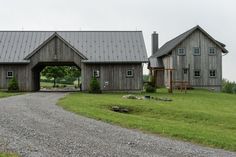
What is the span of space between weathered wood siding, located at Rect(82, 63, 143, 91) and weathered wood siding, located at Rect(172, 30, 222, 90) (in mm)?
9254

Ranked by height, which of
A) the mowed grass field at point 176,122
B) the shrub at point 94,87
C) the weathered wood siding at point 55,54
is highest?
the weathered wood siding at point 55,54

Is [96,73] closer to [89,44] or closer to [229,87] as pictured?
[89,44]

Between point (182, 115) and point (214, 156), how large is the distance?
9936mm

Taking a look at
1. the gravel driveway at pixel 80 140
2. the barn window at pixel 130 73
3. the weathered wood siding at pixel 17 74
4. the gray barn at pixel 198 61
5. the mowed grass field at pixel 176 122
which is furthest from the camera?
the gray barn at pixel 198 61

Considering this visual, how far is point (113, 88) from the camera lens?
41938 millimetres

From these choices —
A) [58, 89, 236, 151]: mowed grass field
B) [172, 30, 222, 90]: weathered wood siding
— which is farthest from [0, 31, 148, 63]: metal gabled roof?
[58, 89, 236, 151]: mowed grass field

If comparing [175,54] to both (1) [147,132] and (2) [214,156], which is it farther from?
(2) [214,156]

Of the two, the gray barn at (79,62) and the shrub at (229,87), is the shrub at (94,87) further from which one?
the shrub at (229,87)

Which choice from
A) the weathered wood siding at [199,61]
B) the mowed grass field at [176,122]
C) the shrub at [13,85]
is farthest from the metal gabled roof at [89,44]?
the mowed grass field at [176,122]

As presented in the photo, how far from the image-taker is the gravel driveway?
11.3 m

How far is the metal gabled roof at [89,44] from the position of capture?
41.9 metres

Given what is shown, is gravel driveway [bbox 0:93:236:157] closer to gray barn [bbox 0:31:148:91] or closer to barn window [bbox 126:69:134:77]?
gray barn [bbox 0:31:148:91]

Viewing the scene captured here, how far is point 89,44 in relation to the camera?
4456 centimetres

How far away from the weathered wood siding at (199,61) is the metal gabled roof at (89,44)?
6927 mm
